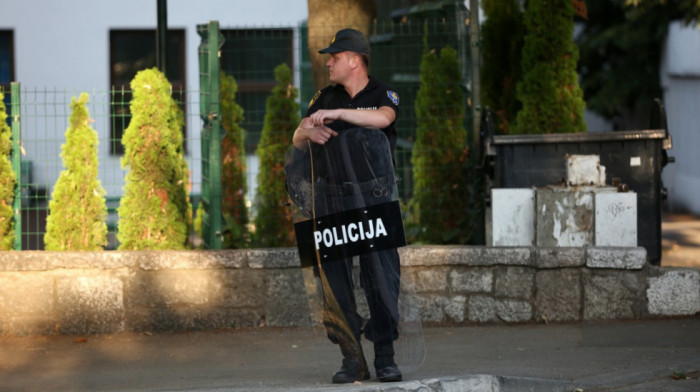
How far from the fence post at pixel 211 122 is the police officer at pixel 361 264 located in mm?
3249

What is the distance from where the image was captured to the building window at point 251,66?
10617mm

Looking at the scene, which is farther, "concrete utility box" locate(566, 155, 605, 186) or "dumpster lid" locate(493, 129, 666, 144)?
"dumpster lid" locate(493, 129, 666, 144)

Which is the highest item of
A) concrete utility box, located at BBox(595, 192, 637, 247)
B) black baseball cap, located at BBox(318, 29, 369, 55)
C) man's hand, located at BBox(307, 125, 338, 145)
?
black baseball cap, located at BBox(318, 29, 369, 55)

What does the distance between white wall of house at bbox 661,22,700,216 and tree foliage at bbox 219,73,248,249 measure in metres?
10.8

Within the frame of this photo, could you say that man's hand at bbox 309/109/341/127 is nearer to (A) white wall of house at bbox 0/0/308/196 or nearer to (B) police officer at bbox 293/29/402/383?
(B) police officer at bbox 293/29/402/383

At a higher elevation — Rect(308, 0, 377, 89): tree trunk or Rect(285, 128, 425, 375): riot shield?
Rect(308, 0, 377, 89): tree trunk

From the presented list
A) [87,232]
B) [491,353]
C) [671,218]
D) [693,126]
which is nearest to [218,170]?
[87,232]

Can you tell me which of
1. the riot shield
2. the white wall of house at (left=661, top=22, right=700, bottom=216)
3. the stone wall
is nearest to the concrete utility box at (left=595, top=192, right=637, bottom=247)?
the stone wall

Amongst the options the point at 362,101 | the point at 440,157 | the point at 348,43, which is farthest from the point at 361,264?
the point at 440,157

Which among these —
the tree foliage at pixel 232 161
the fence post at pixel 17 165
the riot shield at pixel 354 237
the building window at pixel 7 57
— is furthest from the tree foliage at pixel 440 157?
the building window at pixel 7 57

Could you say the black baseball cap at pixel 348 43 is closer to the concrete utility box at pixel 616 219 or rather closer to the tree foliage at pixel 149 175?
the concrete utility box at pixel 616 219

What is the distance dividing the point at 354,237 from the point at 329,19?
5086 millimetres

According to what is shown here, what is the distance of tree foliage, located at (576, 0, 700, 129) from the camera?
22328 millimetres

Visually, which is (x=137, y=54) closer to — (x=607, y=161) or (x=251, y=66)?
(x=251, y=66)
